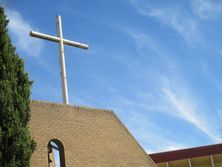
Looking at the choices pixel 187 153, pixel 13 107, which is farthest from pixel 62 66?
pixel 187 153

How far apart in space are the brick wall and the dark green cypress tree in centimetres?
133

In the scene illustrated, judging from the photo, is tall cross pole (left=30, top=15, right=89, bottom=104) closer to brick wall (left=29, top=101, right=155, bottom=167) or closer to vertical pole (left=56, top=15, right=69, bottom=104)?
vertical pole (left=56, top=15, right=69, bottom=104)

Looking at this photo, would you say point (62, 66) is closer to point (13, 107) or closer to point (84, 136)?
point (84, 136)

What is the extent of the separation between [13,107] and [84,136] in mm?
3532

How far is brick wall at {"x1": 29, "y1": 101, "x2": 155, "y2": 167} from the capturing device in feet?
50.3

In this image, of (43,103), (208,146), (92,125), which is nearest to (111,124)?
(92,125)

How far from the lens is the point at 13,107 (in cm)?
1341

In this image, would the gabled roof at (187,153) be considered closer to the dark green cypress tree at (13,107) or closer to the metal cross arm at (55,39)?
the metal cross arm at (55,39)

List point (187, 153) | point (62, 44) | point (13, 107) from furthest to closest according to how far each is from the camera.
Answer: point (187, 153)
point (62, 44)
point (13, 107)

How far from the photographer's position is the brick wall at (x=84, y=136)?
15328mm

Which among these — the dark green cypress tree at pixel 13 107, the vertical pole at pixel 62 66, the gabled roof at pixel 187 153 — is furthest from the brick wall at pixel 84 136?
the gabled roof at pixel 187 153

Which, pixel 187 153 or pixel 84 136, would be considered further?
pixel 187 153

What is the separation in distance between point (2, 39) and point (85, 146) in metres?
4.43

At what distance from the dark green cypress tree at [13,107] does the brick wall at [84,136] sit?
4.36 ft
